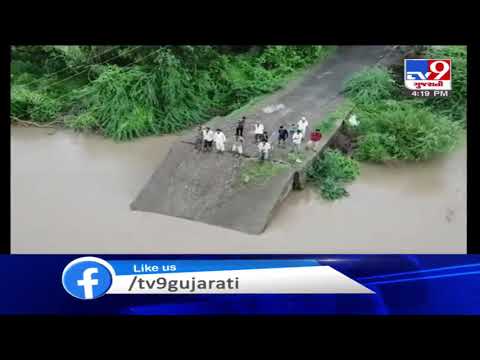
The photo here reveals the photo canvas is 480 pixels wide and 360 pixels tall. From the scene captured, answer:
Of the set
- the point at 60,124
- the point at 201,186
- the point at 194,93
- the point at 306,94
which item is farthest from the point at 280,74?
the point at 60,124

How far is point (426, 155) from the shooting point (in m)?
8.46

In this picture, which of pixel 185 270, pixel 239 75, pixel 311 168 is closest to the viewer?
pixel 185 270

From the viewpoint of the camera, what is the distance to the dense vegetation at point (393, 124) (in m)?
8.20

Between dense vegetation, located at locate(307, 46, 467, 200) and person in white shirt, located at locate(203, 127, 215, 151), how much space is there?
4.08ft

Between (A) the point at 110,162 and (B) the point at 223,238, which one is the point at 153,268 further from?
(A) the point at 110,162

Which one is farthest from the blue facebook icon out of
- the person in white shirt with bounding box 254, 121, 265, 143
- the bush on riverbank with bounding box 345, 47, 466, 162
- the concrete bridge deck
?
the bush on riverbank with bounding box 345, 47, 466, 162

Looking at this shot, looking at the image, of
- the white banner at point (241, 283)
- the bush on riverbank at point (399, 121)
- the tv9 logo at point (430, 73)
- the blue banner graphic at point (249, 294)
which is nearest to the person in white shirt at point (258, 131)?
the bush on riverbank at point (399, 121)

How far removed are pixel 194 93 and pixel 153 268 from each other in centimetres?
253

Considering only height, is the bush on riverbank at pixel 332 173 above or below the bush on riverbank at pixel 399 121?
below

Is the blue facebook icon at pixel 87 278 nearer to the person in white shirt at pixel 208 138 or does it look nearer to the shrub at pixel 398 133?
the person in white shirt at pixel 208 138

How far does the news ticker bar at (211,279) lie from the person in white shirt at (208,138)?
150 centimetres

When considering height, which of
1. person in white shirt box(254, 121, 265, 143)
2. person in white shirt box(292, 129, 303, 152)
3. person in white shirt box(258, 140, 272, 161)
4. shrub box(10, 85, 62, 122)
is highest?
shrub box(10, 85, 62, 122)

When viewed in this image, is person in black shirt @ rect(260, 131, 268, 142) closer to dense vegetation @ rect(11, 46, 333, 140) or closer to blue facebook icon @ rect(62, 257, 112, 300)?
dense vegetation @ rect(11, 46, 333, 140)

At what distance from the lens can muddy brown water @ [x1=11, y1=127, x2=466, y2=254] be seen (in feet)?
25.7
